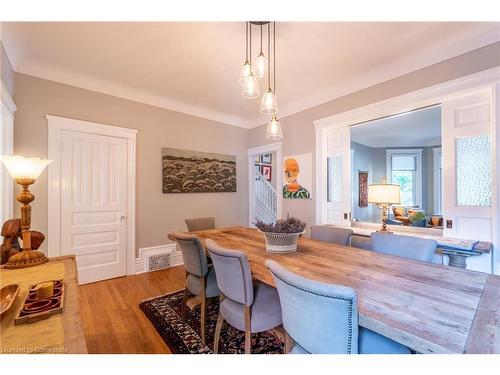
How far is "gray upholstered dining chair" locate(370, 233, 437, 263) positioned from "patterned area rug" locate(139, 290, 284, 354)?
1116 mm

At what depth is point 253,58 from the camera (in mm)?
2482

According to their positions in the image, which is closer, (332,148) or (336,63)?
(336,63)

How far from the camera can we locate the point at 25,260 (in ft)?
4.73

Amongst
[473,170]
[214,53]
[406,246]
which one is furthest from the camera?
[214,53]

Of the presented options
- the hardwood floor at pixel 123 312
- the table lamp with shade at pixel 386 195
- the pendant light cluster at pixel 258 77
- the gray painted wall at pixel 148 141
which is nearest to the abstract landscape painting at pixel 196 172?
the gray painted wall at pixel 148 141

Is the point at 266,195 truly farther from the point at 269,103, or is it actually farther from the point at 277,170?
the point at 269,103

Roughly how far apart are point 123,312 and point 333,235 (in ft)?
7.37

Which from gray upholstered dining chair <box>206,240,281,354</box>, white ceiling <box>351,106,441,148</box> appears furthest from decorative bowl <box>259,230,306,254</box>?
white ceiling <box>351,106,441,148</box>

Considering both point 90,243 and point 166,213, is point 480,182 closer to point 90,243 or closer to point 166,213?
point 166,213

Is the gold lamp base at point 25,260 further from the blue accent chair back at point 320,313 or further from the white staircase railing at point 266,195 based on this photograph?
the white staircase railing at point 266,195

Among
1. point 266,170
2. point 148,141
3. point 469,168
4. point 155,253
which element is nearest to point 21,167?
point 148,141

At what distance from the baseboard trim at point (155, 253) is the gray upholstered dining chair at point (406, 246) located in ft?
9.64
